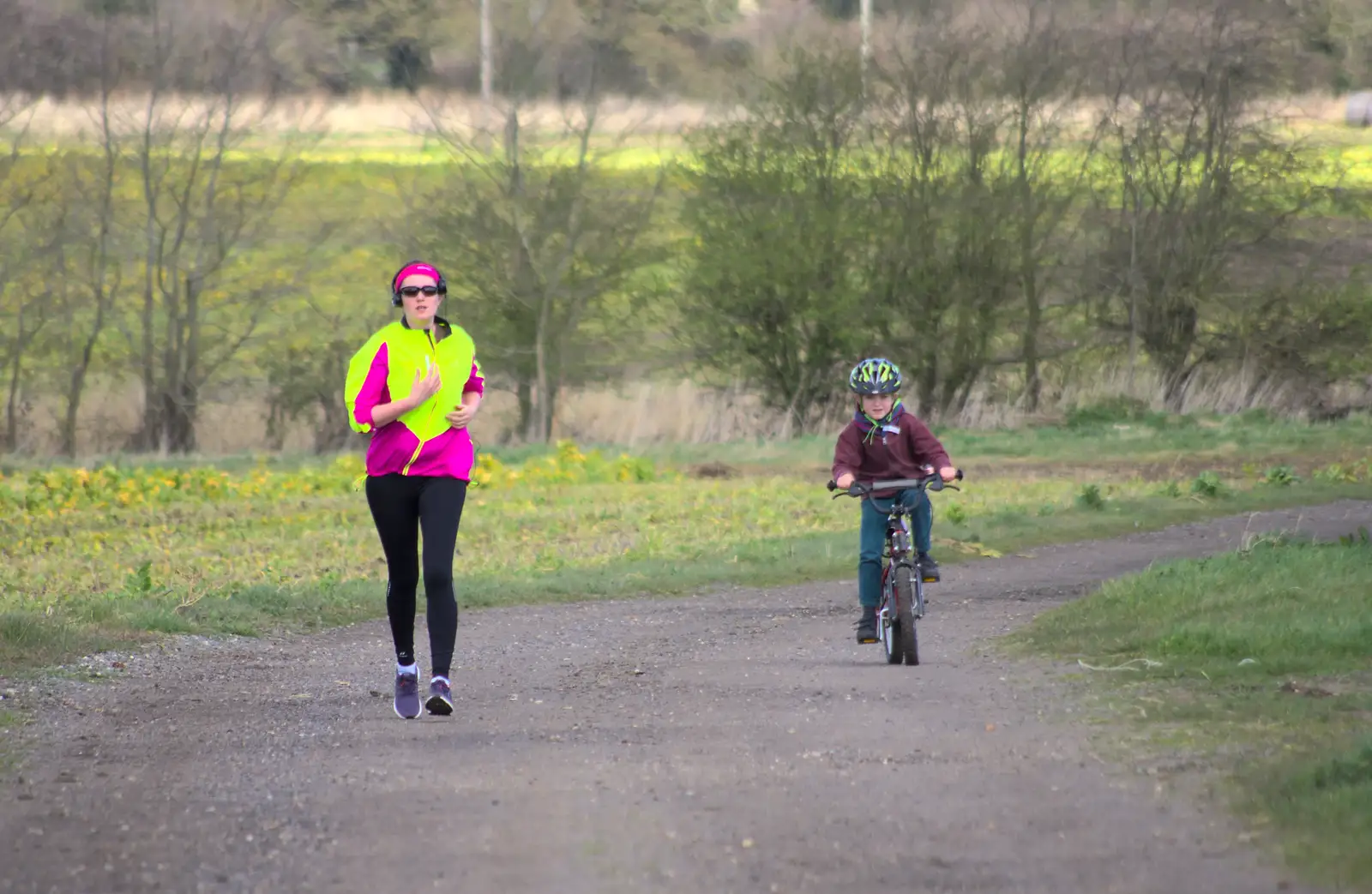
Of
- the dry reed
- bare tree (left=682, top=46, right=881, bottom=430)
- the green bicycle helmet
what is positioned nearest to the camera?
the green bicycle helmet

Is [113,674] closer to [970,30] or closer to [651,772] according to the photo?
[651,772]

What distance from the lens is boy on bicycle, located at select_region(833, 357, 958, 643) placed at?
439 inches

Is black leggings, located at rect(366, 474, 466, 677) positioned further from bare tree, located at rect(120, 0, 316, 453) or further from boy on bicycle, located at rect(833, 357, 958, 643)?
bare tree, located at rect(120, 0, 316, 453)

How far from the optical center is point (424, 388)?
8.74 metres

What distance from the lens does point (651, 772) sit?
7488 mm

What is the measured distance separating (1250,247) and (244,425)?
18742 millimetres

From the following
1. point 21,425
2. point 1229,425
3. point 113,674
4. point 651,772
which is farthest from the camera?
point 21,425

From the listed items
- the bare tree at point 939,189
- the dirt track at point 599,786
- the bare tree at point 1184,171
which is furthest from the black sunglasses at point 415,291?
the bare tree at point 1184,171

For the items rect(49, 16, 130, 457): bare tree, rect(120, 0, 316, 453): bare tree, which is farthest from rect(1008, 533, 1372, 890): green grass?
rect(49, 16, 130, 457): bare tree

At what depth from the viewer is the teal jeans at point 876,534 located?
11.2 metres

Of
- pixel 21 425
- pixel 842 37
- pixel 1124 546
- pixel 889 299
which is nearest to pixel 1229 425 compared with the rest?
pixel 889 299

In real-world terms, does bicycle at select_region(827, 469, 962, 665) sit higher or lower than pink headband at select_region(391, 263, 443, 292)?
lower

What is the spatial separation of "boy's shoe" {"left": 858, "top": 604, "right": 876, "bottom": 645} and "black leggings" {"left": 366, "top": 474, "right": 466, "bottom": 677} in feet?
10.3

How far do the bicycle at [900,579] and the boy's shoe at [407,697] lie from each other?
9.19 ft
